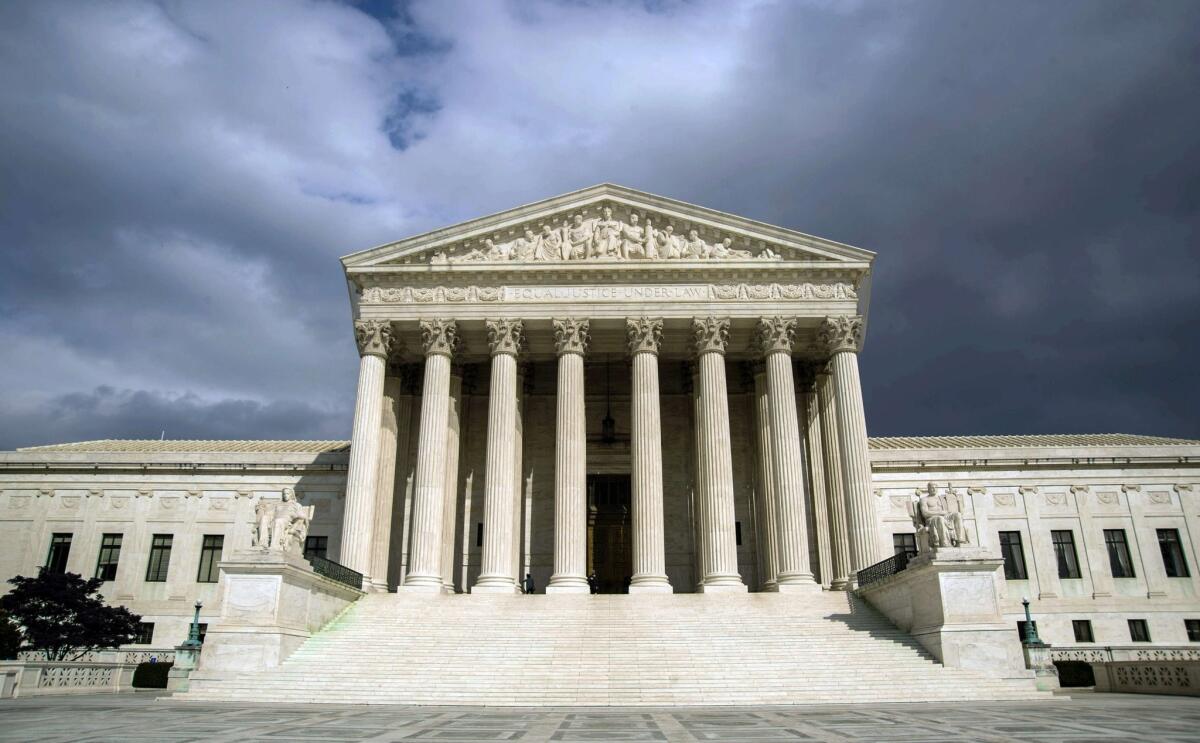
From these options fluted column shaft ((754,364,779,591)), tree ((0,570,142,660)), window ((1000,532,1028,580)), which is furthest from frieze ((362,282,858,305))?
tree ((0,570,142,660))

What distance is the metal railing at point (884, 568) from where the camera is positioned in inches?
990

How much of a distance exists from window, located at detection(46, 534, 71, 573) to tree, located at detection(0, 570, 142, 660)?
8.15m

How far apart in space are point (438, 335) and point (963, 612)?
22.1 m

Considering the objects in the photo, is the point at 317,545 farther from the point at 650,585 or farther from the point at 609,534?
the point at 650,585

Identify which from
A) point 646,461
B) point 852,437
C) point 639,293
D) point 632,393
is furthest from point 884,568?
point 639,293

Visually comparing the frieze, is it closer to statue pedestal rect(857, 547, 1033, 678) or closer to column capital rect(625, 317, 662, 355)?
column capital rect(625, 317, 662, 355)

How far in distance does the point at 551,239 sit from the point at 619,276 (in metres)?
3.52

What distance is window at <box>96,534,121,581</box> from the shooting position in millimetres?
37500

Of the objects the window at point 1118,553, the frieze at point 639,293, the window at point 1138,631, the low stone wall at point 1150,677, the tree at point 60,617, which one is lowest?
the low stone wall at point 1150,677

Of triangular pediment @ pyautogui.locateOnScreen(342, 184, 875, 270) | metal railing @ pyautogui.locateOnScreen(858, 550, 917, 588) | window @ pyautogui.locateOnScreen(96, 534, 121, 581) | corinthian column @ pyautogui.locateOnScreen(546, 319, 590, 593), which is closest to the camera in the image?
metal railing @ pyautogui.locateOnScreen(858, 550, 917, 588)

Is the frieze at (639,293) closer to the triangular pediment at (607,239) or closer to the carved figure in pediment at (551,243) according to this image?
the triangular pediment at (607,239)

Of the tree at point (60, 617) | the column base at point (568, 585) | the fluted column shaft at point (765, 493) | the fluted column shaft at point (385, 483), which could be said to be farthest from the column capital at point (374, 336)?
the fluted column shaft at point (765, 493)

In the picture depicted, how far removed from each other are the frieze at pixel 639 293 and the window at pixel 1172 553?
64.1ft

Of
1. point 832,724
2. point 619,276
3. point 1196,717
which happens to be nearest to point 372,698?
point 832,724
